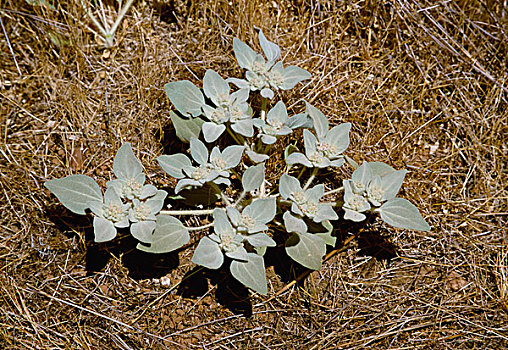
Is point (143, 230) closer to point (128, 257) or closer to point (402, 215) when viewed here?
point (128, 257)

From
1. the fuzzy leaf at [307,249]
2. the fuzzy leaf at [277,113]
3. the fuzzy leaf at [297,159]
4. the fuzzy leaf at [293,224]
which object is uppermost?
the fuzzy leaf at [277,113]

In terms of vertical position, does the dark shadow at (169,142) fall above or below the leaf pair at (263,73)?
below

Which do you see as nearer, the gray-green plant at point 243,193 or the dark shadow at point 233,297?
the gray-green plant at point 243,193

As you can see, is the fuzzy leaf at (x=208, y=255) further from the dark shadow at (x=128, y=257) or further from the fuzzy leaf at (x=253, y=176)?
the dark shadow at (x=128, y=257)

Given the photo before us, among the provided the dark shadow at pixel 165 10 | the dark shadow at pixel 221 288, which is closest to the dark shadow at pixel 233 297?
the dark shadow at pixel 221 288

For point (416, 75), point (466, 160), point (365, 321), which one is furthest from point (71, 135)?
point (466, 160)

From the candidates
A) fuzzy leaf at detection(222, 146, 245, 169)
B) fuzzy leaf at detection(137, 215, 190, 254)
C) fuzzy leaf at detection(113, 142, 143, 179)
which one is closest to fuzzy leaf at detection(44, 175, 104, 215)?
fuzzy leaf at detection(113, 142, 143, 179)

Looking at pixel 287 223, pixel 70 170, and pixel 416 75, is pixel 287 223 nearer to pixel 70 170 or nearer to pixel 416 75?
pixel 70 170
